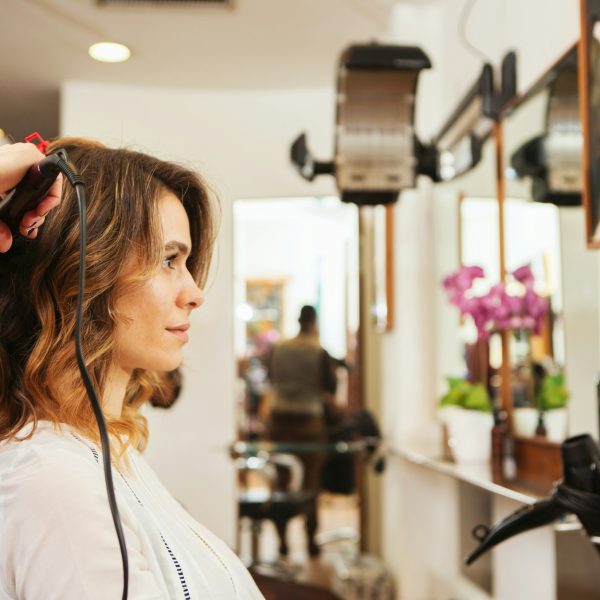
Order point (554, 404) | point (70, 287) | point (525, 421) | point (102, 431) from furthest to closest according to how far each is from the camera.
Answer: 1. point (525, 421)
2. point (554, 404)
3. point (70, 287)
4. point (102, 431)

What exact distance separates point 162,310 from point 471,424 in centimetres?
129

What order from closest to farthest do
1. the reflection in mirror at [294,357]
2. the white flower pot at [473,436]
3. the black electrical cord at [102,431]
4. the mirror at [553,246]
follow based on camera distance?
1. the black electrical cord at [102,431]
2. the mirror at [553,246]
3. the white flower pot at [473,436]
4. the reflection in mirror at [294,357]

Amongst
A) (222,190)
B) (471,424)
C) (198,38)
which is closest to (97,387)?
(471,424)

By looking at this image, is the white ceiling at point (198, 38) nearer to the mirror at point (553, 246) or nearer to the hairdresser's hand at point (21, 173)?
the mirror at point (553, 246)

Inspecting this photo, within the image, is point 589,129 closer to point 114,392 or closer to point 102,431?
point 114,392

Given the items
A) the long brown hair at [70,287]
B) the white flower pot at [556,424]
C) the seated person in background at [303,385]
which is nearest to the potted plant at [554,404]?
the white flower pot at [556,424]

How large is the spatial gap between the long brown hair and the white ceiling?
5.19ft

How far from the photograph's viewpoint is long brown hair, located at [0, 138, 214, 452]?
894 mm

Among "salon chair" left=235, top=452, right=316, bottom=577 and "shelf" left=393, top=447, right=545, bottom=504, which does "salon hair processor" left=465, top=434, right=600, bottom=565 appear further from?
"salon chair" left=235, top=452, right=316, bottom=577

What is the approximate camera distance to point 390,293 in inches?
116

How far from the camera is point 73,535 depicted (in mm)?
728

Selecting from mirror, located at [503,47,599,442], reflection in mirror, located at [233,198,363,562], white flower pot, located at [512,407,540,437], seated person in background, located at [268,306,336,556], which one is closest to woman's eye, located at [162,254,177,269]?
mirror, located at [503,47,599,442]

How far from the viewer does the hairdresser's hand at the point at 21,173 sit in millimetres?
727

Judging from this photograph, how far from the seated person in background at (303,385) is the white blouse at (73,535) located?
147 inches
